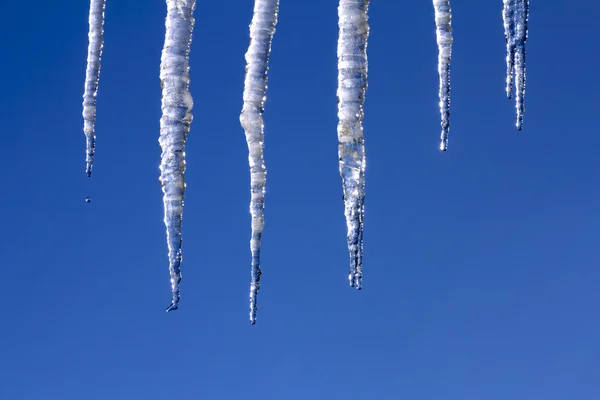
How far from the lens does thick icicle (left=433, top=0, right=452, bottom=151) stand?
258cm

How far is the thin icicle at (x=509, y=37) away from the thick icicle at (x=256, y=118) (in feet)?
2.92

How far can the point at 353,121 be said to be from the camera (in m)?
2.40

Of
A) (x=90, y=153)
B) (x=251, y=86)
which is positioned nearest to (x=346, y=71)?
(x=251, y=86)

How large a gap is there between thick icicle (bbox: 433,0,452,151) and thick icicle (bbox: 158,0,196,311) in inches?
36.3

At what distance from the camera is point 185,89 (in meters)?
2.64

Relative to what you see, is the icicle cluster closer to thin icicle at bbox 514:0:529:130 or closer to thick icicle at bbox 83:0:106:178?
thin icicle at bbox 514:0:529:130

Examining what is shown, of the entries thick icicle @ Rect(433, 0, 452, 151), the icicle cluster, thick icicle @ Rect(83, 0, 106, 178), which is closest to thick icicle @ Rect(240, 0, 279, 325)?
the icicle cluster

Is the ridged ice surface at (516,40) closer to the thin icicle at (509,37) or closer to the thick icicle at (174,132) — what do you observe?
the thin icicle at (509,37)

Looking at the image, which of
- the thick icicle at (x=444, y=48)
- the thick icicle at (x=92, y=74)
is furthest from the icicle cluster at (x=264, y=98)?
the thick icicle at (x=92, y=74)

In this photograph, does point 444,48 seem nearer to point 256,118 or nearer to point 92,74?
point 256,118

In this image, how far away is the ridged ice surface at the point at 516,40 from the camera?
105 inches

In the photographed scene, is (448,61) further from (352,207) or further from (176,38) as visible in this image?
(176,38)

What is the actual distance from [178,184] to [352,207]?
655mm

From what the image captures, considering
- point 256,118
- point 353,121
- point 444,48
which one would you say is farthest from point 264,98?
→ point 444,48
